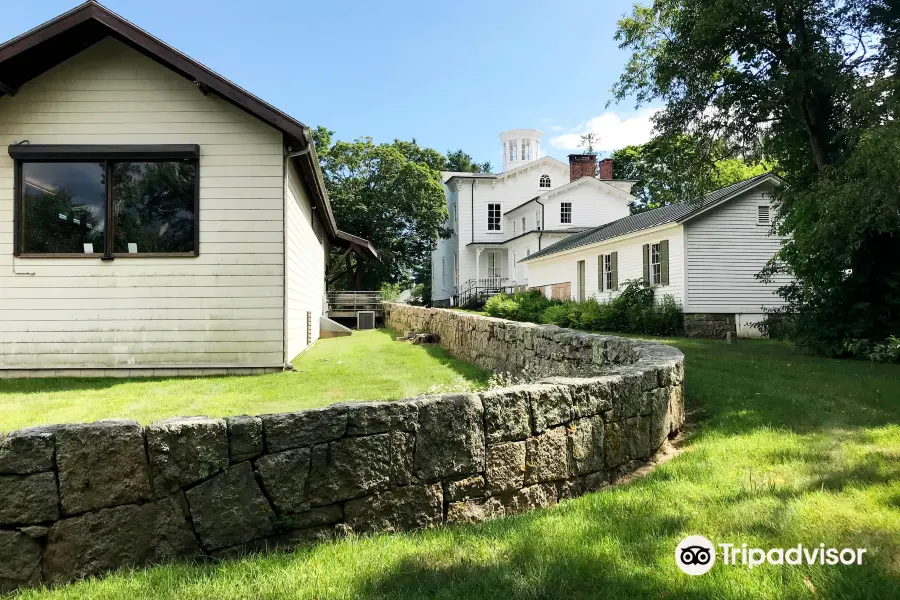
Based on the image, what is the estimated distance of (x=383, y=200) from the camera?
3512 cm

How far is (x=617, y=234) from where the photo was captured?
19.7 metres

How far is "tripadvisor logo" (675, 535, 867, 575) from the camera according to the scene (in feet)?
8.54

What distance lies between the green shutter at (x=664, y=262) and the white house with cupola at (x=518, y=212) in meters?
12.4

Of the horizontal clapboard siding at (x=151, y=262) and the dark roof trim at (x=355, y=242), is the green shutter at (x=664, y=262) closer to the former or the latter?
the dark roof trim at (x=355, y=242)

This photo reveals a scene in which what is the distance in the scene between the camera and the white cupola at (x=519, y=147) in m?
38.6

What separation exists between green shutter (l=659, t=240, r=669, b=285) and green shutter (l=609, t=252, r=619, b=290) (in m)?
2.22

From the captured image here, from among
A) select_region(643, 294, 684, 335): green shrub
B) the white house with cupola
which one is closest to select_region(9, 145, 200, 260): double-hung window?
select_region(643, 294, 684, 335): green shrub

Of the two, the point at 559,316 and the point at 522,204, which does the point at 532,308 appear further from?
the point at 522,204

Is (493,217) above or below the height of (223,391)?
above

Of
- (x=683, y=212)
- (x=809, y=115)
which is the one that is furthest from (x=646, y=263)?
(x=809, y=115)

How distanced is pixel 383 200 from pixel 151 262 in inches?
1048

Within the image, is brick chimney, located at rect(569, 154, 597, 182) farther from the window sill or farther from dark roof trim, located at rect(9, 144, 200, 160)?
the window sill

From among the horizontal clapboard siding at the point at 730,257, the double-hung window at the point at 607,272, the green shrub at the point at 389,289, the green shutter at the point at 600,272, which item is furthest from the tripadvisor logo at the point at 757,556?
the green shrub at the point at 389,289

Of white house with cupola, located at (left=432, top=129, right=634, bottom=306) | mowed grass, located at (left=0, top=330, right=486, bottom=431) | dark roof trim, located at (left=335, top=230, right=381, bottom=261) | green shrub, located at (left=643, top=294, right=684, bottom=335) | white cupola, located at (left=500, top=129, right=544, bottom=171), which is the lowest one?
mowed grass, located at (left=0, top=330, right=486, bottom=431)
